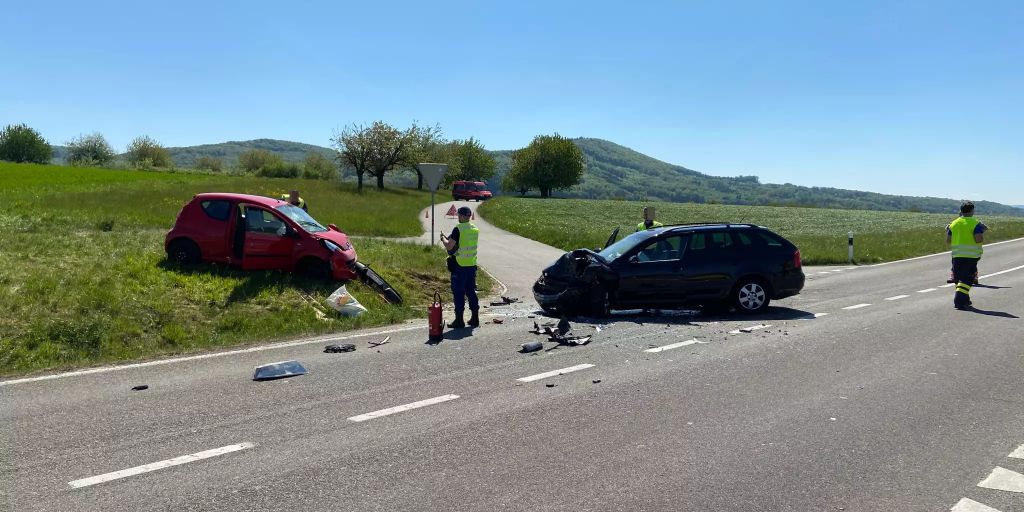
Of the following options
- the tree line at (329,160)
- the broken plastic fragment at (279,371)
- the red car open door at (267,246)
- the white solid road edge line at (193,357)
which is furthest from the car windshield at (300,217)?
the tree line at (329,160)

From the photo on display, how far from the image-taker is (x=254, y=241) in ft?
41.3

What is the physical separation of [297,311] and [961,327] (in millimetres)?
9989

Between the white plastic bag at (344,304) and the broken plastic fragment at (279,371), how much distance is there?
3.61 meters

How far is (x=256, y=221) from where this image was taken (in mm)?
12734

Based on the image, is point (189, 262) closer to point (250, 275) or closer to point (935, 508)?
point (250, 275)

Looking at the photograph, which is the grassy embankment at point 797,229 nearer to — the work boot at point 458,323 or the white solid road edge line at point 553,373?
the work boot at point 458,323

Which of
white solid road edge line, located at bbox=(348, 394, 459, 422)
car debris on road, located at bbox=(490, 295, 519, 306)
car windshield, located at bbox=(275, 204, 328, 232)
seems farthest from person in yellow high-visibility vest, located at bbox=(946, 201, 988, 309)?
car windshield, located at bbox=(275, 204, 328, 232)

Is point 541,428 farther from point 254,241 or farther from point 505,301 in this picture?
point 254,241

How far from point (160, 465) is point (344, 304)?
666cm

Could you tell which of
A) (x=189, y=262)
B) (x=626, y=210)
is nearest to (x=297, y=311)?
(x=189, y=262)

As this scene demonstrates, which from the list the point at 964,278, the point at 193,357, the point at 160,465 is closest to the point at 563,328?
the point at 193,357

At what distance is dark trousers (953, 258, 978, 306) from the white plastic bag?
10.2 meters

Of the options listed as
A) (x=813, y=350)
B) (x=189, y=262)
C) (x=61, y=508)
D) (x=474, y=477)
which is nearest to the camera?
(x=61, y=508)

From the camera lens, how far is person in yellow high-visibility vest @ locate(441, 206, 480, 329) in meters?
10.6
